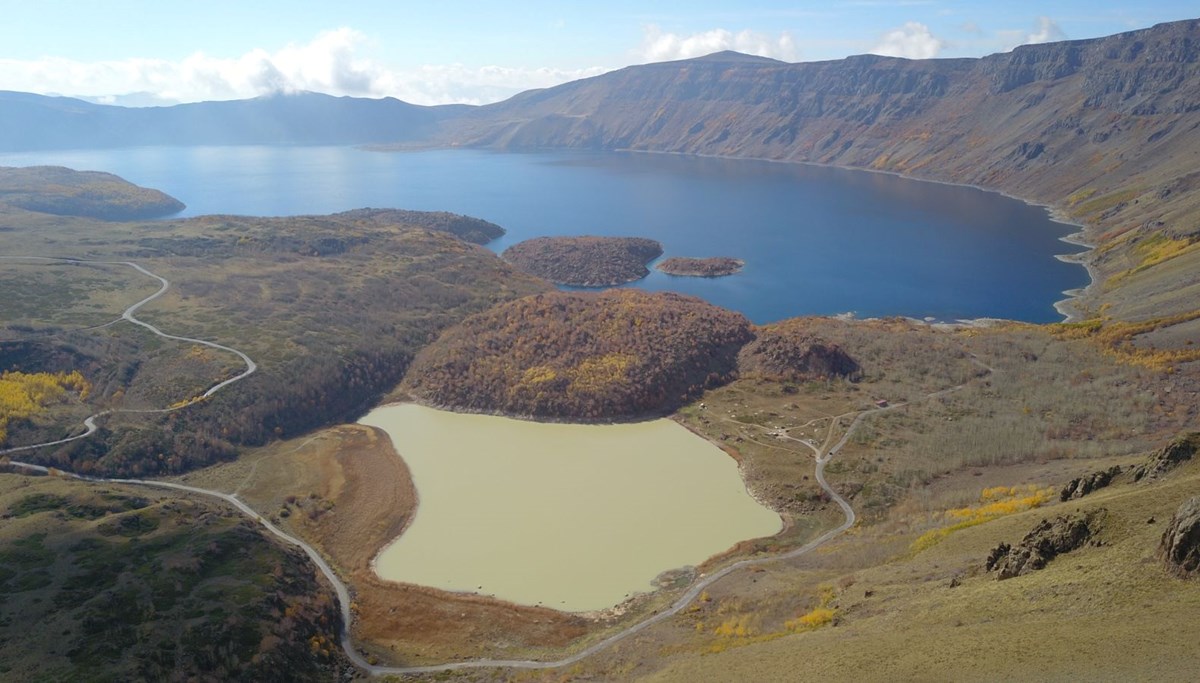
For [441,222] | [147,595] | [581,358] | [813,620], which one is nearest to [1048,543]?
[813,620]

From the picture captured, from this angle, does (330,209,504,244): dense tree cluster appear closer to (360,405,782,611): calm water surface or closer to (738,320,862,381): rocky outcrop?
(738,320,862,381): rocky outcrop

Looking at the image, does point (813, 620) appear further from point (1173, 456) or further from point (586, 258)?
point (586, 258)

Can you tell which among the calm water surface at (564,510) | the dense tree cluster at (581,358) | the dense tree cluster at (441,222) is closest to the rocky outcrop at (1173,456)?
the calm water surface at (564,510)

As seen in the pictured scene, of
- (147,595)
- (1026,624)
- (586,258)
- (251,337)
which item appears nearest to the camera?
(1026,624)

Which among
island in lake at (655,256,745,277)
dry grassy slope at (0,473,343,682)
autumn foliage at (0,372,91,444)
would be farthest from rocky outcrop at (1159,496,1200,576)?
island in lake at (655,256,745,277)

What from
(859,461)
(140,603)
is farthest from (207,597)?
(859,461)
